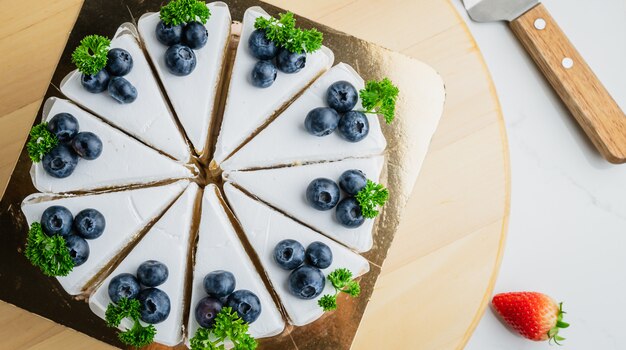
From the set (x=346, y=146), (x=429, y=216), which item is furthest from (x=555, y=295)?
(x=346, y=146)

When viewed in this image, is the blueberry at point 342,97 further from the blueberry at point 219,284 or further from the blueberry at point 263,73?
the blueberry at point 219,284

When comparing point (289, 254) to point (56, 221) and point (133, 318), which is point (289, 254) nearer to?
point (133, 318)

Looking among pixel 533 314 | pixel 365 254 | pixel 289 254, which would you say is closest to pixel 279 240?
pixel 289 254

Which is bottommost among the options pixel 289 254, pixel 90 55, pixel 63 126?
pixel 289 254

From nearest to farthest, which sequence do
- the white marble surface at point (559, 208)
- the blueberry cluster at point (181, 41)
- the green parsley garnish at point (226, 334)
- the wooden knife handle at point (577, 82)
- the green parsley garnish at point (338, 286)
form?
the green parsley garnish at point (226, 334) → the green parsley garnish at point (338, 286) → the blueberry cluster at point (181, 41) → the wooden knife handle at point (577, 82) → the white marble surface at point (559, 208)

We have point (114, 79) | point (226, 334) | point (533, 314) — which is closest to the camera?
point (226, 334)

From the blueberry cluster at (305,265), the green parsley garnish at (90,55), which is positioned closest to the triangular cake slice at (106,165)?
the green parsley garnish at (90,55)
